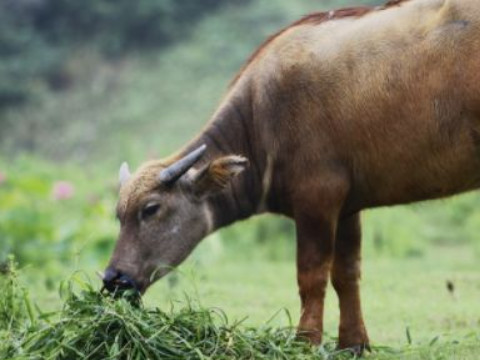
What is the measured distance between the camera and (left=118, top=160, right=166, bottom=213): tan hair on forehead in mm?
7988

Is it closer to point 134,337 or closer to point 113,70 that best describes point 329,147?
point 134,337

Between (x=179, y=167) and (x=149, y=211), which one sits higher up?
(x=179, y=167)

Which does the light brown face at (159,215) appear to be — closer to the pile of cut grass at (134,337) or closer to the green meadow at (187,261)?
the green meadow at (187,261)

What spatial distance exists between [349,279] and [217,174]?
45.6 inches

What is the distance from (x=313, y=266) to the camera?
7.70 meters

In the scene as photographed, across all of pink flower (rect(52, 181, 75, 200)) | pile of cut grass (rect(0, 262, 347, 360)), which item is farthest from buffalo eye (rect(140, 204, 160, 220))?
pink flower (rect(52, 181, 75, 200))

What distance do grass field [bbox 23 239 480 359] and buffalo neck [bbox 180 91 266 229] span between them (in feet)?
1.52

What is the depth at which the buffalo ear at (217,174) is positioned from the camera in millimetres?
7898

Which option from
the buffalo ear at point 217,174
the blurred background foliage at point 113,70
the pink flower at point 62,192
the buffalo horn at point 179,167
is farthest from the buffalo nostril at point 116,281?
the blurred background foliage at point 113,70

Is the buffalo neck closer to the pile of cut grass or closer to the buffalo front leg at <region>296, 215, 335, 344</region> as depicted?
the buffalo front leg at <region>296, 215, 335, 344</region>

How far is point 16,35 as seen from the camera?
2548 cm

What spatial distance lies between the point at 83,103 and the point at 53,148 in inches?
58.8

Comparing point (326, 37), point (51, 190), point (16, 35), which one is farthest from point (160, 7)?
point (326, 37)

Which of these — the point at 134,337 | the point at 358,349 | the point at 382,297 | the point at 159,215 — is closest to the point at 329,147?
the point at 159,215
